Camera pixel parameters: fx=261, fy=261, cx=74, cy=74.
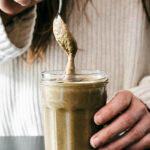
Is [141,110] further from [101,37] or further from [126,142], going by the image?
[101,37]

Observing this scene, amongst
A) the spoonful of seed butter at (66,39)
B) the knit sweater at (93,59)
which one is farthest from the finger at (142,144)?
the knit sweater at (93,59)

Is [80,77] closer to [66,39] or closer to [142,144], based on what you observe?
[66,39]

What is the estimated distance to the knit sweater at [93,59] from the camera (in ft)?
3.36

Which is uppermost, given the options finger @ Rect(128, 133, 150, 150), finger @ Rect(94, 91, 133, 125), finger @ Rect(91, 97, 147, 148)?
finger @ Rect(94, 91, 133, 125)

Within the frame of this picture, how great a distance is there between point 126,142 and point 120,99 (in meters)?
0.09

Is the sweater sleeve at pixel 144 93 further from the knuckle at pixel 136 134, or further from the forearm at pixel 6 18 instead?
the forearm at pixel 6 18

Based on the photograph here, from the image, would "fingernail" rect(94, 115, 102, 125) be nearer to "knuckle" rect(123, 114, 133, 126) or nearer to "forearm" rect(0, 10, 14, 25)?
"knuckle" rect(123, 114, 133, 126)

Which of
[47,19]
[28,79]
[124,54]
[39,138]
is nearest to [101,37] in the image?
[124,54]

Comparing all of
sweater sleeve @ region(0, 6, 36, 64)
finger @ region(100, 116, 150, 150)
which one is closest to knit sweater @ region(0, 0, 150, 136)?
sweater sleeve @ region(0, 6, 36, 64)

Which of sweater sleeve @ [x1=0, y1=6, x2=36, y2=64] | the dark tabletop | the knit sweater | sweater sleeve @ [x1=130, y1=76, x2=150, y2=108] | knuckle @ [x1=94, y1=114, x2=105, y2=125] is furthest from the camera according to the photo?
the knit sweater

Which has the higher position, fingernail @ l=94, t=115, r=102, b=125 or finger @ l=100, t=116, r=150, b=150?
fingernail @ l=94, t=115, r=102, b=125

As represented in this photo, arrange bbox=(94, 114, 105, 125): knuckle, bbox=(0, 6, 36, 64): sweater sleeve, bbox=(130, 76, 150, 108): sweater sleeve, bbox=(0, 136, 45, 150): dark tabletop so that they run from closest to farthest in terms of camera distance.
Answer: bbox=(94, 114, 105, 125): knuckle
bbox=(0, 136, 45, 150): dark tabletop
bbox=(130, 76, 150, 108): sweater sleeve
bbox=(0, 6, 36, 64): sweater sleeve

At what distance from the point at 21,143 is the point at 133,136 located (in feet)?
0.94

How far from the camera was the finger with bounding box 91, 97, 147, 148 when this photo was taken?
0.52 m
